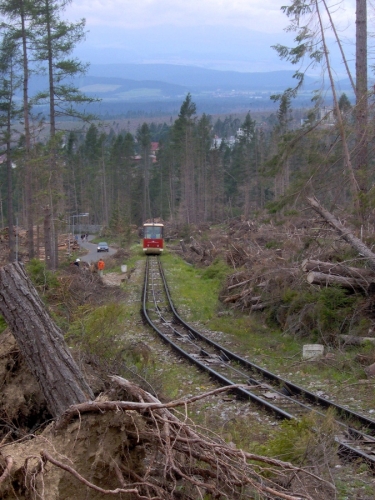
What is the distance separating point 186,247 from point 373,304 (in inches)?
1205

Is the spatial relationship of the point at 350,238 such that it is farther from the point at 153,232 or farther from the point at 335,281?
the point at 153,232

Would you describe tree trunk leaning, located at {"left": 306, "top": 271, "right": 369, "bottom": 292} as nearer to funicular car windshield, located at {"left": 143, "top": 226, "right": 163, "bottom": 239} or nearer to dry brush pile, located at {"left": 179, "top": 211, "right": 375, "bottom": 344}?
dry brush pile, located at {"left": 179, "top": 211, "right": 375, "bottom": 344}

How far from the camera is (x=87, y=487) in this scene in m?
3.90

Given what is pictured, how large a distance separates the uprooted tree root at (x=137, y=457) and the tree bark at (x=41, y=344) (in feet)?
2.19

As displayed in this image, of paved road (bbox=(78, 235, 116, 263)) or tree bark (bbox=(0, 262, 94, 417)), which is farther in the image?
paved road (bbox=(78, 235, 116, 263))

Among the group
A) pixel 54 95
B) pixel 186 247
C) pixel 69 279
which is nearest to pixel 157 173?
pixel 186 247

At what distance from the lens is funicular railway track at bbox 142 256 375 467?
273 inches

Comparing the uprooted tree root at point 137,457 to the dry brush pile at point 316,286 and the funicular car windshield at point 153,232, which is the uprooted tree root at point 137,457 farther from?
the funicular car windshield at point 153,232

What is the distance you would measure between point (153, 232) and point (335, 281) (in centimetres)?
2809

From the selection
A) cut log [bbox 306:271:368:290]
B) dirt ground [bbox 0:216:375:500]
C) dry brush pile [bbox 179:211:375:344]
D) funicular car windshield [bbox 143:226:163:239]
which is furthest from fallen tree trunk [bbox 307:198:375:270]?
funicular car windshield [bbox 143:226:163:239]

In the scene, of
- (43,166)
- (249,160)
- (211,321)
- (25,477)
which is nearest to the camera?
(25,477)

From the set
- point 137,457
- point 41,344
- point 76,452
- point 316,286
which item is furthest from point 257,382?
point 76,452

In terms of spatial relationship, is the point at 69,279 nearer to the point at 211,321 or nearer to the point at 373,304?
the point at 211,321

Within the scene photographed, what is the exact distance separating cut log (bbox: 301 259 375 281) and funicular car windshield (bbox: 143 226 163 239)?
27076 mm
